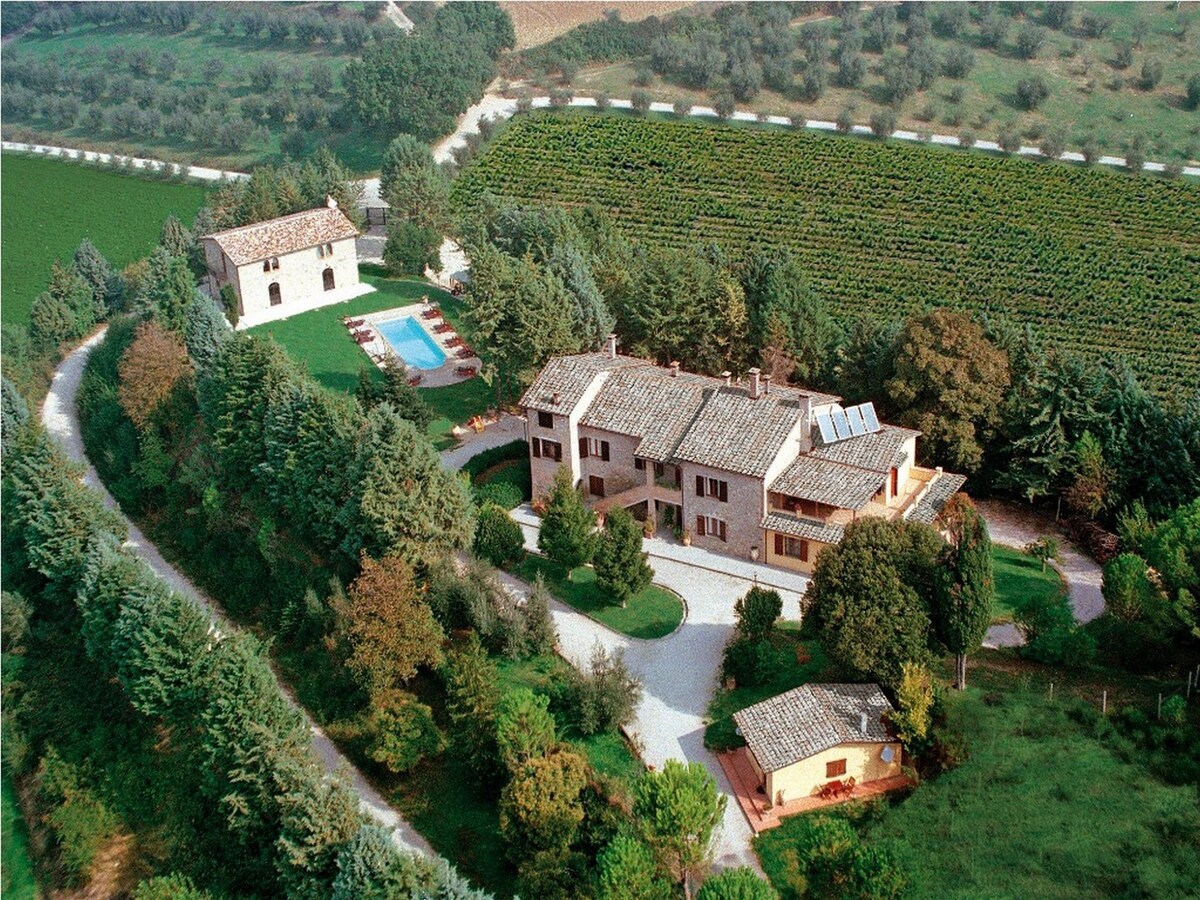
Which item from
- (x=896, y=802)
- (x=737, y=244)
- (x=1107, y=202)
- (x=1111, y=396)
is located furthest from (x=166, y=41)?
(x=896, y=802)

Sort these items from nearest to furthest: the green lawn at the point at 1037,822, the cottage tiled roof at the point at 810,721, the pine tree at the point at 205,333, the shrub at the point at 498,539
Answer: the green lawn at the point at 1037,822 < the cottage tiled roof at the point at 810,721 < the shrub at the point at 498,539 < the pine tree at the point at 205,333

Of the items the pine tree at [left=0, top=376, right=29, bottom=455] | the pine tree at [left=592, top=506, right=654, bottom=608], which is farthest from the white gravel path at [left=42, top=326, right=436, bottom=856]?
the pine tree at [left=592, top=506, right=654, bottom=608]

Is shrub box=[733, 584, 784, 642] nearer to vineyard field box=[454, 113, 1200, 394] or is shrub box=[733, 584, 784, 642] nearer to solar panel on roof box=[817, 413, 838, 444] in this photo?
solar panel on roof box=[817, 413, 838, 444]

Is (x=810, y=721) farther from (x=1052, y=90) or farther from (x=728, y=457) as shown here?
(x=1052, y=90)

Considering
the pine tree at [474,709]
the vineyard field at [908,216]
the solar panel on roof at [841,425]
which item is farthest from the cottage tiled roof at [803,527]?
the vineyard field at [908,216]

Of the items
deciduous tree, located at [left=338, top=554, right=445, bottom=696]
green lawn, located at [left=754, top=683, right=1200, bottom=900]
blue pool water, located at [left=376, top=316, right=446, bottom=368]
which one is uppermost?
deciduous tree, located at [left=338, top=554, right=445, bottom=696]

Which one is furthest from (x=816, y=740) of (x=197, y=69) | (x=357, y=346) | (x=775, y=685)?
(x=197, y=69)

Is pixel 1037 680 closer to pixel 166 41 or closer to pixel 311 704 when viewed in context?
pixel 311 704

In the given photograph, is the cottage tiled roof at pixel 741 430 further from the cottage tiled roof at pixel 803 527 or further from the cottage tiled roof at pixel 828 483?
the cottage tiled roof at pixel 803 527
